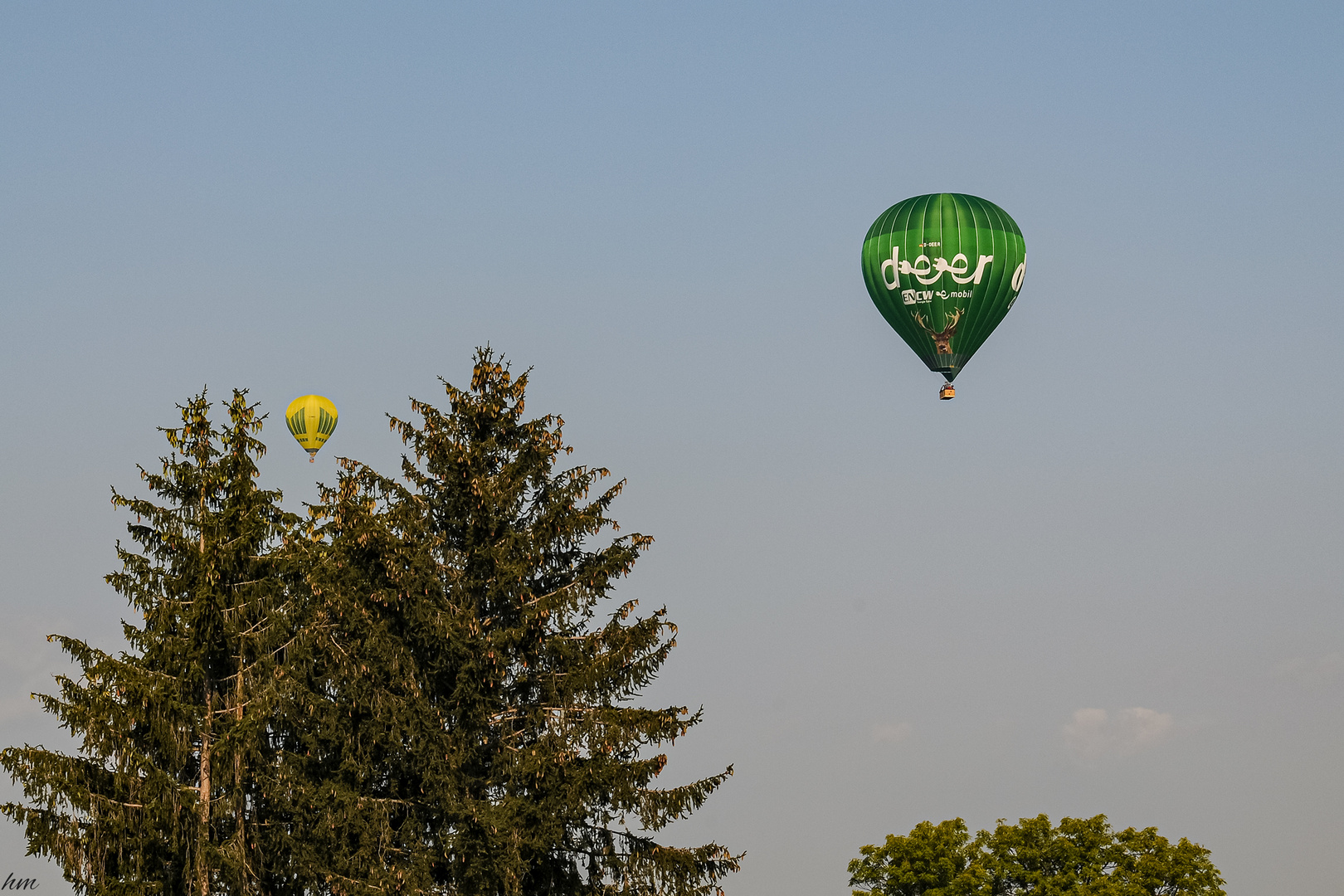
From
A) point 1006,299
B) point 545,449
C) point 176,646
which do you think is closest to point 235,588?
point 176,646

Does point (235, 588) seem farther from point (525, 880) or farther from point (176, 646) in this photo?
point (525, 880)

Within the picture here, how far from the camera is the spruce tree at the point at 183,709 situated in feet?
120

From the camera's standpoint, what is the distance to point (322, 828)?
1337 inches

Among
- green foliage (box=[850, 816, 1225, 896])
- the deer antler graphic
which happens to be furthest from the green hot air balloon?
green foliage (box=[850, 816, 1225, 896])

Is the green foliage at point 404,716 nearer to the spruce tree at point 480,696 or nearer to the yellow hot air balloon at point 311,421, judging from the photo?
the spruce tree at point 480,696

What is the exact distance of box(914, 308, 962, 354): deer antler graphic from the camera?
186 feet

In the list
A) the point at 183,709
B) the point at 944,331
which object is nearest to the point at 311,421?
the point at 944,331

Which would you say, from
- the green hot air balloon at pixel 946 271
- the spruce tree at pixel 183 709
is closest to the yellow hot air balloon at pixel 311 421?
the green hot air balloon at pixel 946 271

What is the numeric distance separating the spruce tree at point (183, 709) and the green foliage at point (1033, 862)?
2912cm

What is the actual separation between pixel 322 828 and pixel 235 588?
6.56m

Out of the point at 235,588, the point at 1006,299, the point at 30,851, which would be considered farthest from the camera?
the point at 1006,299

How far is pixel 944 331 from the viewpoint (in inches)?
2247

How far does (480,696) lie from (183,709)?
261 inches

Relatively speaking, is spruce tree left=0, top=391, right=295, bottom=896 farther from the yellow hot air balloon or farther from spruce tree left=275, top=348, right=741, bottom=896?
the yellow hot air balloon
